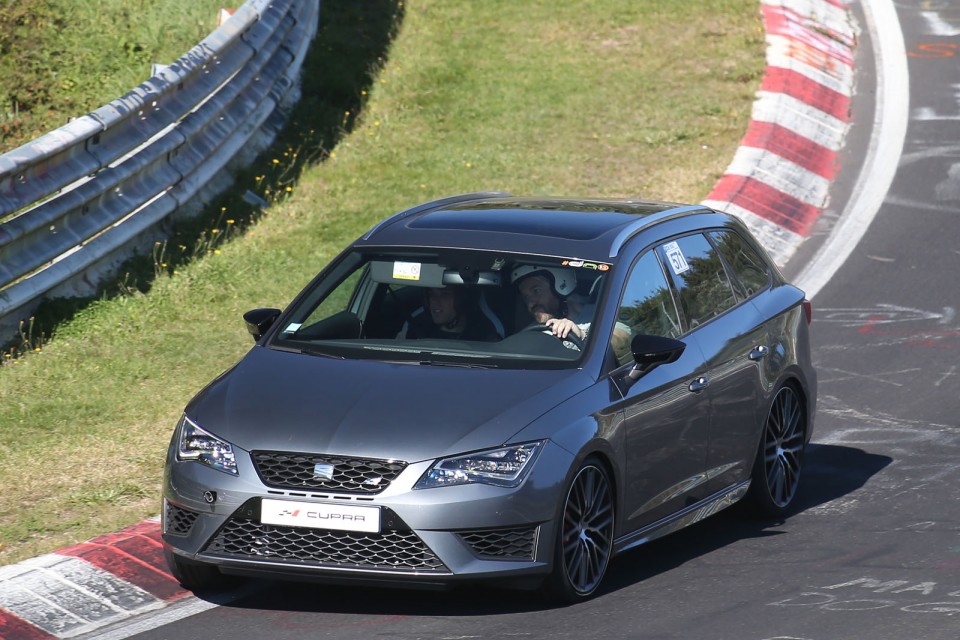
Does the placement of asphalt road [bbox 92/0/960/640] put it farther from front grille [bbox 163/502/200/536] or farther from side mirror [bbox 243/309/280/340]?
side mirror [bbox 243/309/280/340]

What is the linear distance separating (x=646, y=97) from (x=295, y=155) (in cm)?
427

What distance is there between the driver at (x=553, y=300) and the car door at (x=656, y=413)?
0.18 m

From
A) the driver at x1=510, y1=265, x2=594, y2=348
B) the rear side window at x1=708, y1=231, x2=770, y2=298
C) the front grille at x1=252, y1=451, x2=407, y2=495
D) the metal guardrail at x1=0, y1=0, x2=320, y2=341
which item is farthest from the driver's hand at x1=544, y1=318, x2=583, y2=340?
the metal guardrail at x1=0, y1=0, x2=320, y2=341

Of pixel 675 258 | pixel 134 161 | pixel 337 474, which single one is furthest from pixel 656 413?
pixel 134 161

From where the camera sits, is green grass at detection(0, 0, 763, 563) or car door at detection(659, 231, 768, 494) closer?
car door at detection(659, 231, 768, 494)

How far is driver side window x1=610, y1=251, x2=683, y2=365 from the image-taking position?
7.27 meters

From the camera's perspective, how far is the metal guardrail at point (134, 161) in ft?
34.6

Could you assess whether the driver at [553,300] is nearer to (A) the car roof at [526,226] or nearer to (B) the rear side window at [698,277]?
(A) the car roof at [526,226]

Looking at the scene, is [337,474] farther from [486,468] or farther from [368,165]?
[368,165]

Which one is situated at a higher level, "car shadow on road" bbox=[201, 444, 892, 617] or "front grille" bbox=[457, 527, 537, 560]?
"front grille" bbox=[457, 527, 537, 560]

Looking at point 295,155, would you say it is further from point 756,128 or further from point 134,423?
point 134,423

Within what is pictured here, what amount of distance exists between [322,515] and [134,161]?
6.33m

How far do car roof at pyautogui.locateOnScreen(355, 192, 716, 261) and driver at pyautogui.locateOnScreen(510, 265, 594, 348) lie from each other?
0.36ft

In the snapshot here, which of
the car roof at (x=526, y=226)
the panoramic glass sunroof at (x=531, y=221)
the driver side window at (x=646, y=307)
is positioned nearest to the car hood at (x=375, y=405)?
the driver side window at (x=646, y=307)
